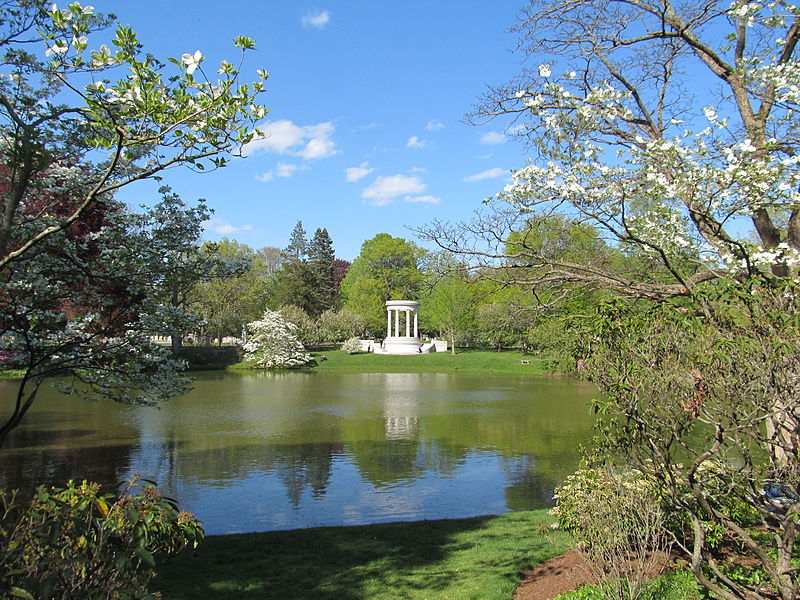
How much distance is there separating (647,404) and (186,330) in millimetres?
8075

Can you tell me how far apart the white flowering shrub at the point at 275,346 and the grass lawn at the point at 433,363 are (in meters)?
1.25

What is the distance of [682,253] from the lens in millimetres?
6141

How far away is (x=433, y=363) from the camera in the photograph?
143ft

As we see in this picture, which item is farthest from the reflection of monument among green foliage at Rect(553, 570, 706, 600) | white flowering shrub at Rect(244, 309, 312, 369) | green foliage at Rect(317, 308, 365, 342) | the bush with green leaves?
green foliage at Rect(317, 308, 365, 342)

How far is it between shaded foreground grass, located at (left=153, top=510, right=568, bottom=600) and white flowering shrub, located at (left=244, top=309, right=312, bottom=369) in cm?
3470

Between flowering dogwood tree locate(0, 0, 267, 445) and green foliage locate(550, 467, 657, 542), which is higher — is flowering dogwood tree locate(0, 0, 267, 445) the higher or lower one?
the higher one

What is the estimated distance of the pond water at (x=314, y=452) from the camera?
9.53m

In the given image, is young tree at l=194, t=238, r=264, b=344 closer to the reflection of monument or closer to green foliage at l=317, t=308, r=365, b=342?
green foliage at l=317, t=308, r=365, b=342

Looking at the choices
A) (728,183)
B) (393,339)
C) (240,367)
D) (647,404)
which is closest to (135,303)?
(647,404)

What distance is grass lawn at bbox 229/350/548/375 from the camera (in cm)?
4069

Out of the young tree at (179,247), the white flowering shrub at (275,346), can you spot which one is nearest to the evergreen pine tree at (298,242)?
the white flowering shrub at (275,346)

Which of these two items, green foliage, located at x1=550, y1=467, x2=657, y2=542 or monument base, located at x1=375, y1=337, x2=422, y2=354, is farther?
monument base, located at x1=375, y1=337, x2=422, y2=354

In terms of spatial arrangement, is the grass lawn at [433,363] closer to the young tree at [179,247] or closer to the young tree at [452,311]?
the young tree at [452,311]

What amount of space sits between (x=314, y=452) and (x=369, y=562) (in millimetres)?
7200
